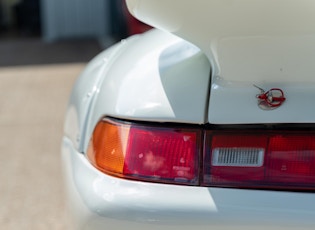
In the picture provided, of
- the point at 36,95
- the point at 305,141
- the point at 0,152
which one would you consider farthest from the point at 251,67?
the point at 36,95

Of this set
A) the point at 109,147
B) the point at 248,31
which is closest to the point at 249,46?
the point at 248,31

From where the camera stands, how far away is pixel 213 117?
155 cm

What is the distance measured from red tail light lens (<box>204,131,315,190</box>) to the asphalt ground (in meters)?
1.06

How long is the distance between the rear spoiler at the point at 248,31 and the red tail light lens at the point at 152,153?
0.77 feet

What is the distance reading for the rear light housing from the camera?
154cm

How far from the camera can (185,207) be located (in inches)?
59.2

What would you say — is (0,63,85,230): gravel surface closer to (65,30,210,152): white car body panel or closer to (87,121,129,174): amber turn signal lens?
(65,30,210,152): white car body panel

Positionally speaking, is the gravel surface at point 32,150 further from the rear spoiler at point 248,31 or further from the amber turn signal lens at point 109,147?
the rear spoiler at point 248,31

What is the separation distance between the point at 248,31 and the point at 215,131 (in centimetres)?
31

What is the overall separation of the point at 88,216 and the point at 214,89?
0.50 metres

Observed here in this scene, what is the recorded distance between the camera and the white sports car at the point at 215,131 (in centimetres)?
141

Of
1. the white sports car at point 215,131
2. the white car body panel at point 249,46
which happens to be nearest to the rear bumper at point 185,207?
the white sports car at point 215,131

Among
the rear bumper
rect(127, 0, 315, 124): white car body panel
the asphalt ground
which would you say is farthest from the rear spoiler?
the asphalt ground

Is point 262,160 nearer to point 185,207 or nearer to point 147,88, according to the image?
point 185,207
